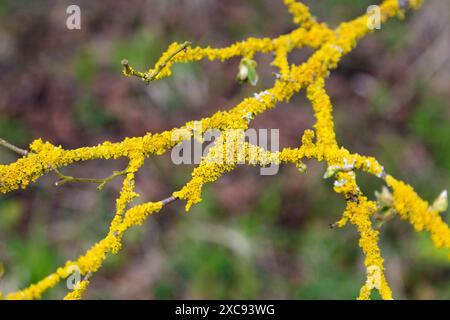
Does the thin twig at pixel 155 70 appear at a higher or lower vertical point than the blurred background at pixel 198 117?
lower

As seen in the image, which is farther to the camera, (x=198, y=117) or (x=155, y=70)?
(x=198, y=117)

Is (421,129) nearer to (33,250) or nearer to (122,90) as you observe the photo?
(122,90)

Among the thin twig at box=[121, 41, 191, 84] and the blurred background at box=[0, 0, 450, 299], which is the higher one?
the blurred background at box=[0, 0, 450, 299]

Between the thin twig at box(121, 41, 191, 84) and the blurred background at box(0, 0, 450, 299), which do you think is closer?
the thin twig at box(121, 41, 191, 84)

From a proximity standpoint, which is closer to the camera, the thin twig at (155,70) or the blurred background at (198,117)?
the thin twig at (155,70)

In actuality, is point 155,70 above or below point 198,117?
below
